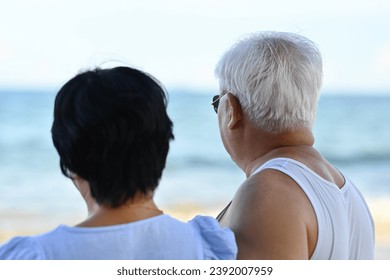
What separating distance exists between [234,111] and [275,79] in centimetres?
16

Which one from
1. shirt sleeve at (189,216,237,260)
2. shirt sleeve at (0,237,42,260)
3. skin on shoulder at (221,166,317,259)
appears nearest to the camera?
shirt sleeve at (0,237,42,260)

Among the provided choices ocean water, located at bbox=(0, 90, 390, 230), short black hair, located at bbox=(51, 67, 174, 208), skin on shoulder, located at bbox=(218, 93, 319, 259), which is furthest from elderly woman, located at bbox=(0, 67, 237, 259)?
ocean water, located at bbox=(0, 90, 390, 230)

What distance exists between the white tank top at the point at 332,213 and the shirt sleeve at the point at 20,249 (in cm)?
70

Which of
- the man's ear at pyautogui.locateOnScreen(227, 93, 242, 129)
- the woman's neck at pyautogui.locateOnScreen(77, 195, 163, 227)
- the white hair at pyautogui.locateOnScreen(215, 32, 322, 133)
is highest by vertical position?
the white hair at pyautogui.locateOnScreen(215, 32, 322, 133)

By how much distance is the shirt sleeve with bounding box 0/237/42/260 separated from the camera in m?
1.43

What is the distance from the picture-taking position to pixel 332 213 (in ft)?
6.16

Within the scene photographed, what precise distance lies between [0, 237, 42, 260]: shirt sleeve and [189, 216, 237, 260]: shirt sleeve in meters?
0.35

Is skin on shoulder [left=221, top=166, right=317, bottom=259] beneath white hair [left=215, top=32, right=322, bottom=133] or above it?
beneath

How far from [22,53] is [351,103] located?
991 centimetres

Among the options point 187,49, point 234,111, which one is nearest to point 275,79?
point 234,111

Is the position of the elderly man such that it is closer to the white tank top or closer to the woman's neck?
the white tank top

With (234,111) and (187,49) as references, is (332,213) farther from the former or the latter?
(187,49)

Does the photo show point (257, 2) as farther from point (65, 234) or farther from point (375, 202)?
point (65, 234)
